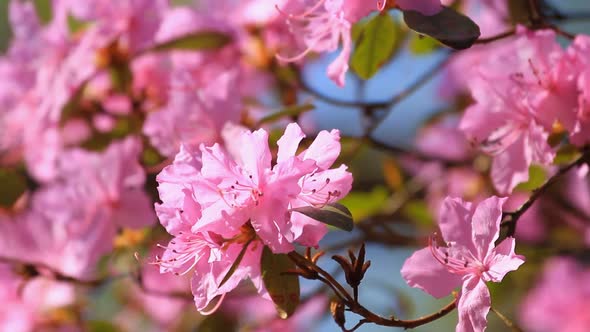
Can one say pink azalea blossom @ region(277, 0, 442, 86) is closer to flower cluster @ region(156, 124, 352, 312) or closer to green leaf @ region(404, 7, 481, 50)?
green leaf @ region(404, 7, 481, 50)

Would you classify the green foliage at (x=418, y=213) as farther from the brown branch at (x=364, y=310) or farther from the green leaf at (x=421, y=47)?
the brown branch at (x=364, y=310)

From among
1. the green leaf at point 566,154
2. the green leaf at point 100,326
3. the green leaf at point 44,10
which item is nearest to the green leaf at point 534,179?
the green leaf at point 566,154

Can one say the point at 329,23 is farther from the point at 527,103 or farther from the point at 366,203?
the point at 366,203

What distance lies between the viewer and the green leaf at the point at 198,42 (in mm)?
1343

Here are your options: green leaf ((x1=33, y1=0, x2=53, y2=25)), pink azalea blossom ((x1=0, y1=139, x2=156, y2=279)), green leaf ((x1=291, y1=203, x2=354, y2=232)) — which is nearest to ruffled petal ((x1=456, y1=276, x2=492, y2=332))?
Result: green leaf ((x1=291, y1=203, x2=354, y2=232))

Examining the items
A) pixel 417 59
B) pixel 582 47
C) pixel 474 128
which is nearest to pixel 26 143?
pixel 417 59

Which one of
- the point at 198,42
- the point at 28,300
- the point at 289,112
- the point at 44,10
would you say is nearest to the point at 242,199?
the point at 289,112

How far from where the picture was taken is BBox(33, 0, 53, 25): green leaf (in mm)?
1831

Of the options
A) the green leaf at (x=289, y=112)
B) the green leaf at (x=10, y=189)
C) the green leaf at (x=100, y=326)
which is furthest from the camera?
the green leaf at (x=100, y=326)

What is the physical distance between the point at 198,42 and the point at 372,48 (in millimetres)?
397

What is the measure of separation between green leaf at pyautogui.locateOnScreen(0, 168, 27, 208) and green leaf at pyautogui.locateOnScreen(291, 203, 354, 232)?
0.55m

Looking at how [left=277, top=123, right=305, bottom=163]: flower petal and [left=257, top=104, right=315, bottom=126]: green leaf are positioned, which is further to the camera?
[left=257, top=104, right=315, bottom=126]: green leaf

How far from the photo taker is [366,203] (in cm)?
146

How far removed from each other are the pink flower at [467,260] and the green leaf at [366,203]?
52 centimetres
